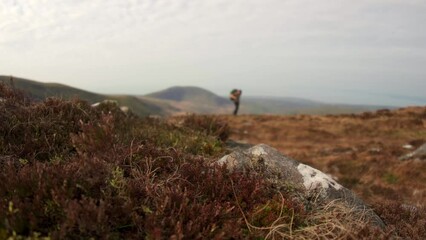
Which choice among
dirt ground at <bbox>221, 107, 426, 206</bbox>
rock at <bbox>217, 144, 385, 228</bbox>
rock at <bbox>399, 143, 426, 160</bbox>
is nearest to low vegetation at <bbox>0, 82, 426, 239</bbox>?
rock at <bbox>217, 144, 385, 228</bbox>

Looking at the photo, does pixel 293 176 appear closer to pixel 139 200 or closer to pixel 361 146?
pixel 139 200

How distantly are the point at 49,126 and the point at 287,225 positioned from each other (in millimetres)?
4334

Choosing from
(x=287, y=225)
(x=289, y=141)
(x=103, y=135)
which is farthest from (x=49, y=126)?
(x=289, y=141)

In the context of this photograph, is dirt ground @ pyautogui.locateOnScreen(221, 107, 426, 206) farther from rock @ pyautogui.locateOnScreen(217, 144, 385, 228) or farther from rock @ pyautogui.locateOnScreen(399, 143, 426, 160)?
rock @ pyautogui.locateOnScreen(217, 144, 385, 228)

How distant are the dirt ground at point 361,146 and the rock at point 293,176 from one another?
11.7 feet

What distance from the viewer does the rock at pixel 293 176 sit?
5453mm

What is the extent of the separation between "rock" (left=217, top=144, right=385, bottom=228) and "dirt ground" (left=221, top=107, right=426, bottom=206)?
3.57 m

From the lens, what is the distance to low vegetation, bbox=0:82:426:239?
137 inches

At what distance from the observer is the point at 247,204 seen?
15.1ft

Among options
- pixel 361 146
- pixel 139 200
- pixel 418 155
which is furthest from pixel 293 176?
pixel 361 146

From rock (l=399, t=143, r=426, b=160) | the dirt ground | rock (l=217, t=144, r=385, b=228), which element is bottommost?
the dirt ground

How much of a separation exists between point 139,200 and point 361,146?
60.4 feet

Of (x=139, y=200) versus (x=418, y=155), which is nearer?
(x=139, y=200)

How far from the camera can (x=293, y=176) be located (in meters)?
5.95
